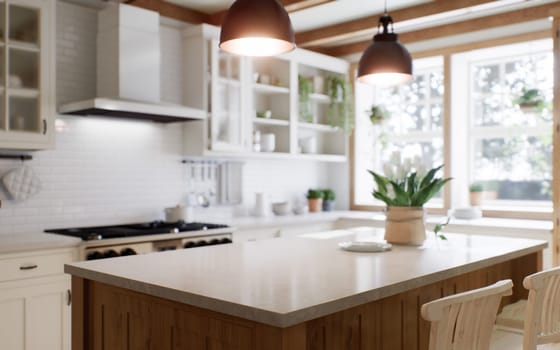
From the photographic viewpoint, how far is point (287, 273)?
2.17 metres

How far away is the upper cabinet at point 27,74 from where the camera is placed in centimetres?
376

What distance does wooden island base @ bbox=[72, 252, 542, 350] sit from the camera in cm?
173

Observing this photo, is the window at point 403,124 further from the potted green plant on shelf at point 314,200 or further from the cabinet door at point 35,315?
the cabinet door at point 35,315

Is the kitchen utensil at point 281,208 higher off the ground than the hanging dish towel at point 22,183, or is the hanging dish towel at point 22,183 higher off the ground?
the hanging dish towel at point 22,183

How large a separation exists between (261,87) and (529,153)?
278 cm

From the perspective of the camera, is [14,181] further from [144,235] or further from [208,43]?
[208,43]

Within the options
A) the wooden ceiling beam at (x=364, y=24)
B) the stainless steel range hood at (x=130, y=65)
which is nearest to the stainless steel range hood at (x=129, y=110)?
the stainless steel range hood at (x=130, y=65)

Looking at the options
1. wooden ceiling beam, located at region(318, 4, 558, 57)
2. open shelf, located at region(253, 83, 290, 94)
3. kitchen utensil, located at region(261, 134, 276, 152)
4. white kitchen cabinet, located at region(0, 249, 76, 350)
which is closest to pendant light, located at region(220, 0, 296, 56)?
white kitchen cabinet, located at region(0, 249, 76, 350)

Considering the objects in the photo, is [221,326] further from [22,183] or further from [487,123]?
[487,123]

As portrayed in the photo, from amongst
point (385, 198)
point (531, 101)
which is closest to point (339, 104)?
point (531, 101)

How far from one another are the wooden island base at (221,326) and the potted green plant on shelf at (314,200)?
368cm

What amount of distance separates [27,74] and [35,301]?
5.11ft

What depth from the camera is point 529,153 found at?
5.62 meters

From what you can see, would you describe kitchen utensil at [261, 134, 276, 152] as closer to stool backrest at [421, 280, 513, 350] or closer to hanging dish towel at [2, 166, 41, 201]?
hanging dish towel at [2, 166, 41, 201]
